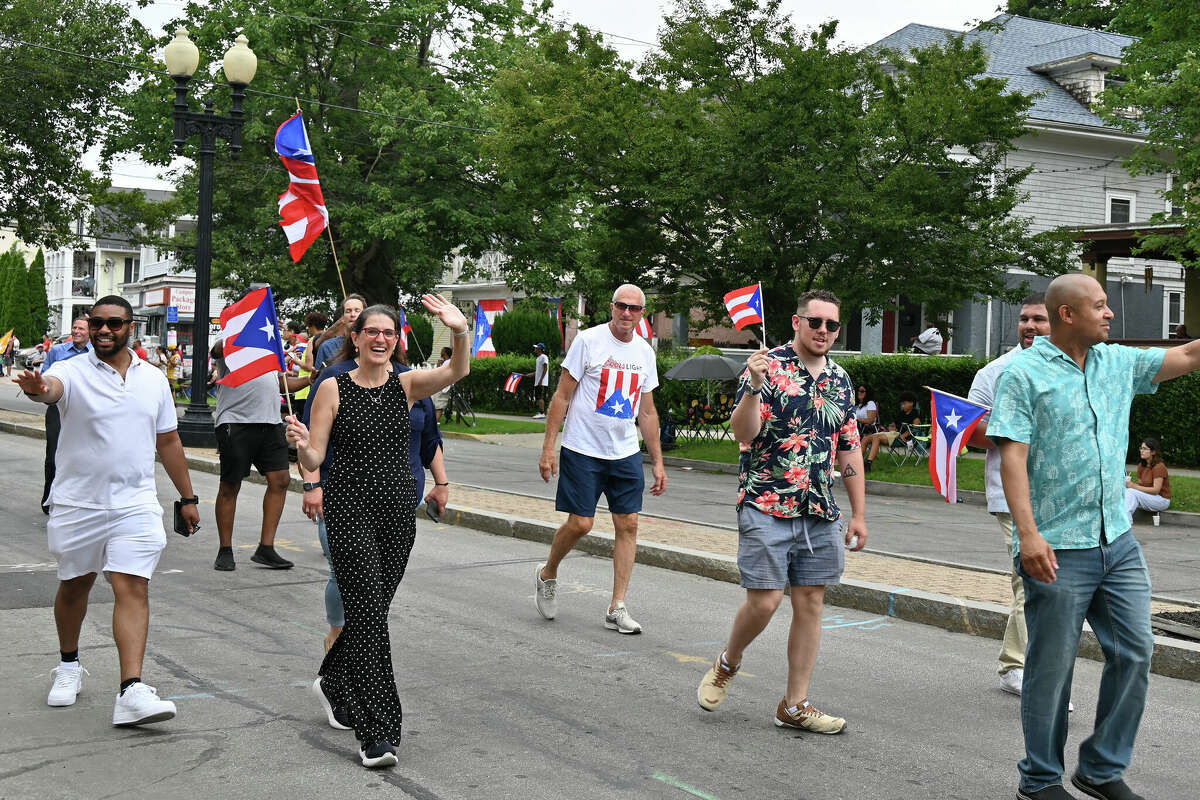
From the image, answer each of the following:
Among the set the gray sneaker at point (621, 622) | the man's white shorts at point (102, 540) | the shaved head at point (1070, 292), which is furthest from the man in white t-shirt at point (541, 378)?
the shaved head at point (1070, 292)

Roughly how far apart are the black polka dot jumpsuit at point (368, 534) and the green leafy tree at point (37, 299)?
95.1m

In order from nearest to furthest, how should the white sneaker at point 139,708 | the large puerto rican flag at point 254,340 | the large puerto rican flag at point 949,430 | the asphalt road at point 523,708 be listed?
the asphalt road at point 523,708
the white sneaker at point 139,708
the large puerto rican flag at point 949,430
the large puerto rican flag at point 254,340

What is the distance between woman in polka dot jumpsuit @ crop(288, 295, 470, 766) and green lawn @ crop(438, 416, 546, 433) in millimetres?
22400

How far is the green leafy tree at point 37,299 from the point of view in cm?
9194

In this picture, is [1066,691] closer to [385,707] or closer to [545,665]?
[385,707]

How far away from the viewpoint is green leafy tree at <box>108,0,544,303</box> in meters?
30.5

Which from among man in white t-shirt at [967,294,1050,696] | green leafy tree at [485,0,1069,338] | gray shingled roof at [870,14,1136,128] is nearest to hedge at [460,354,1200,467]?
green leafy tree at [485,0,1069,338]

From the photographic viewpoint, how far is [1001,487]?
594 cm

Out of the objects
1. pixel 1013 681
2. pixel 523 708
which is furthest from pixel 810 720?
pixel 1013 681

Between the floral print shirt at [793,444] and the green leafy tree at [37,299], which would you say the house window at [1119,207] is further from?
the green leafy tree at [37,299]

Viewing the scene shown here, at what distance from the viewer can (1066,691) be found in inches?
169

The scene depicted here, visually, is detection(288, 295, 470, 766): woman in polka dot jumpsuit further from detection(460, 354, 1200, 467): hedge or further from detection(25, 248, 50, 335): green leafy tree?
detection(25, 248, 50, 335): green leafy tree

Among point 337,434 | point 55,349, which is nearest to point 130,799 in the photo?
point 337,434

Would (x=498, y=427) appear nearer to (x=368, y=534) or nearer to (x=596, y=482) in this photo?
(x=596, y=482)
